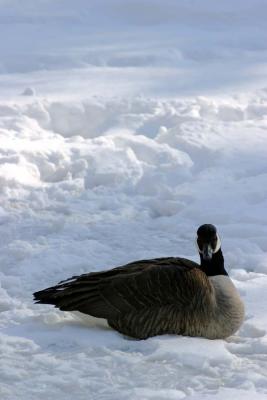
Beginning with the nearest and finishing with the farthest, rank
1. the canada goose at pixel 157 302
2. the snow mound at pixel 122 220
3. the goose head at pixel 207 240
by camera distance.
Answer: the snow mound at pixel 122 220, the canada goose at pixel 157 302, the goose head at pixel 207 240

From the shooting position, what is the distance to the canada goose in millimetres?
5309

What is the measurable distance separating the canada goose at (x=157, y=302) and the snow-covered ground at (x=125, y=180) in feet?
0.34

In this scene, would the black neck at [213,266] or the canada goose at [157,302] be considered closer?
the canada goose at [157,302]

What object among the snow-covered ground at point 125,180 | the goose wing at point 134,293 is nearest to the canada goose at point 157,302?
the goose wing at point 134,293

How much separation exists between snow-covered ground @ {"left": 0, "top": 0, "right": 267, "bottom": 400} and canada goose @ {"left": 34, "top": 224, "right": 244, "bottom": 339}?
0.10 metres

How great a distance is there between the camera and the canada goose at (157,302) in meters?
5.31

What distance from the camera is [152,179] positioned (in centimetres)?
802

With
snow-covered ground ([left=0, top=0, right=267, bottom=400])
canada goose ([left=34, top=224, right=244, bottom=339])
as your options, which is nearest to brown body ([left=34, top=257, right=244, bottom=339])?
canada goose ([left=34, top=224, right=244, bottom=339])

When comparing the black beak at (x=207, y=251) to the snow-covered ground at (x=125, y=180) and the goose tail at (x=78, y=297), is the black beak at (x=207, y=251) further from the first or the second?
the goose tail at (x=78, y=297)

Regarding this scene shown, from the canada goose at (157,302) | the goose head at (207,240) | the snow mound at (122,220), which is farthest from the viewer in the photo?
the goose head at (207,240)

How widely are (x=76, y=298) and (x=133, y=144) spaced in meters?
Answer: 3.53

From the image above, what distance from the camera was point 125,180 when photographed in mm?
8070

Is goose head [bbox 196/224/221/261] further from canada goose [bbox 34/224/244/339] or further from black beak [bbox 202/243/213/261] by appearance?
canada goose [bbox 34/224/244/339]

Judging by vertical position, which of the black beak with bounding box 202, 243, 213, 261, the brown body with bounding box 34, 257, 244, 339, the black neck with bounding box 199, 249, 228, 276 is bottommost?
Result: the brown body with bounding box 34, 257, 244, 339
